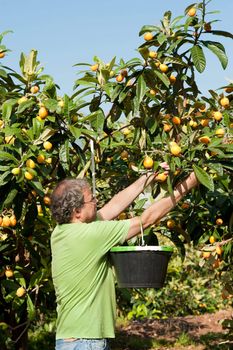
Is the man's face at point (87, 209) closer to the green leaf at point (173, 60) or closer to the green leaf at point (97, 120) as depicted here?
the green leaf at point (97, 120)

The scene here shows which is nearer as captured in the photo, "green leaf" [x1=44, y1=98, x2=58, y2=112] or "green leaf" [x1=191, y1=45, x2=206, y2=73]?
"green leaf" [x1=44, y1=98, x2=58, y2=112]

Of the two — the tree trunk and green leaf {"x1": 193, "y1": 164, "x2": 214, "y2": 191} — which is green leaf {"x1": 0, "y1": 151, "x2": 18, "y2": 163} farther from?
the tree trunk

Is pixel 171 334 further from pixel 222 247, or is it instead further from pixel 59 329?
pixel 59 329

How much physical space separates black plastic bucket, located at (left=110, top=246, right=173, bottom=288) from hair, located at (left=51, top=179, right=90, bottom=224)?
0.22 meters

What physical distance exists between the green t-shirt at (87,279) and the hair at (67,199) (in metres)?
0.05

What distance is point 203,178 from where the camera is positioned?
2857 millimetres

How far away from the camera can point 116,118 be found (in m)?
3.62

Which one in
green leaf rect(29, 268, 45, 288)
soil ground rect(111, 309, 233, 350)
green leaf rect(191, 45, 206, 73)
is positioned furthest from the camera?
soil ground rect(111, 309, 233, 350)

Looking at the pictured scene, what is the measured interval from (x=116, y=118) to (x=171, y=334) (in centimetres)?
388

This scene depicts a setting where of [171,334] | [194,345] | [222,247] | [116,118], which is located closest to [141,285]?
[116,118]

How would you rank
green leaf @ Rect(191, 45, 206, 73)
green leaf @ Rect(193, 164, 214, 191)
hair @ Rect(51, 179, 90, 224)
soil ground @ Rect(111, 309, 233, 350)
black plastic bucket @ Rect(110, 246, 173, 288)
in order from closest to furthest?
1. black plastic bucket @ Rect(110, 246, 173, 288)
2. hair @ Rect(51, 179, 90, 224)
3. green leaf @ Rect(193, 164, 214, 191)
4. green leaf @ Rect(191, 45, 206, 73)
5. soil ground @ Rect(111, 309, 233, 350)

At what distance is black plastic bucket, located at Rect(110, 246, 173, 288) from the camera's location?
96.6 inches

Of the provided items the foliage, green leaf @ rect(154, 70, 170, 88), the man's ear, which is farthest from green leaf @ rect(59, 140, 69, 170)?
the man's ear

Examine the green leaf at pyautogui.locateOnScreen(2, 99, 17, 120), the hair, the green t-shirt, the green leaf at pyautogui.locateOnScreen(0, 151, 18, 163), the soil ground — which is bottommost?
the soil ground
